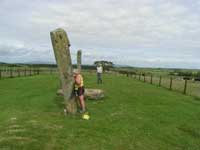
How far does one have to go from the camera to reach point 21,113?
27.1 ft

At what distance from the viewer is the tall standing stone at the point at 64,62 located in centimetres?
799

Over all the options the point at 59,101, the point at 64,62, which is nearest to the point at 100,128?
the point at 64,62

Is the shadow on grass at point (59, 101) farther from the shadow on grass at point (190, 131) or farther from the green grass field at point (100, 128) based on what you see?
the shadow on grass at point (190, 131)

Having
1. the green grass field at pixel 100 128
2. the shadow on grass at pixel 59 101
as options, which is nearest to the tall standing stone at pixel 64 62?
the green grass field at pixel 100 128

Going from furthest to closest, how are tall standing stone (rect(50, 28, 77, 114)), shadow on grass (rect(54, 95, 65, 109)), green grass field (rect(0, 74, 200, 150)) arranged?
shadow on grass (rect(54, 95, 65, 109)), tall standing stone (rect(50, 28, 77, 114)), green grass field (rect(0, 74, 200, 150))

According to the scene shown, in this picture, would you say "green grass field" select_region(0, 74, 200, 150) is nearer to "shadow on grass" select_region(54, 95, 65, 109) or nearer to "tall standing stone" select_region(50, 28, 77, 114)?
"shadow on grass" select_region(54, 95, 65, 109)

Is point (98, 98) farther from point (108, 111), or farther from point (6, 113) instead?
point (6, 113)

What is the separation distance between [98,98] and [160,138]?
5.14 m

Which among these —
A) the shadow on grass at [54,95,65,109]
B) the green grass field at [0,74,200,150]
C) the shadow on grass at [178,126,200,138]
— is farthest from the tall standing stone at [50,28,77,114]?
the shadow on grass at [178,126,200,138]

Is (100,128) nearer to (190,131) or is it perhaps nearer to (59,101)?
(190,131)

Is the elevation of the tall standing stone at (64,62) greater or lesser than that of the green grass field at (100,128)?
greater

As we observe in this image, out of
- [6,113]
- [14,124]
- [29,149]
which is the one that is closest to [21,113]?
[6,113]

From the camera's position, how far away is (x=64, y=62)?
8.04m

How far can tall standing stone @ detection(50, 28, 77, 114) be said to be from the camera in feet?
26.2
